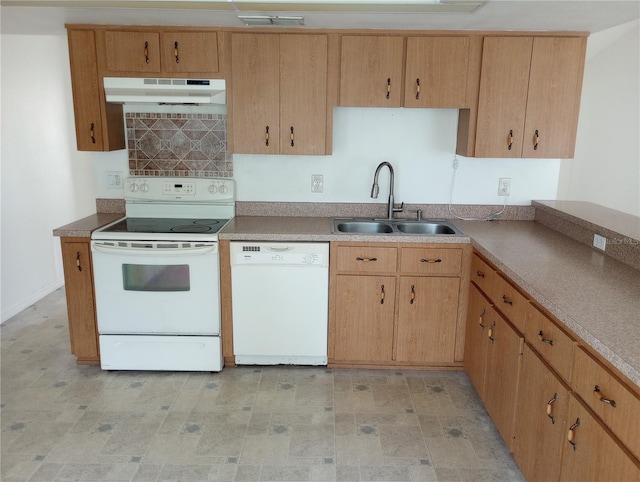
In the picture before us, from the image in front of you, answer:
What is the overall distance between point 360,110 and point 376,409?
6.44 feet

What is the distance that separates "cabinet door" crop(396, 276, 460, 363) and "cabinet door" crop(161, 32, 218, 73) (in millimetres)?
1823

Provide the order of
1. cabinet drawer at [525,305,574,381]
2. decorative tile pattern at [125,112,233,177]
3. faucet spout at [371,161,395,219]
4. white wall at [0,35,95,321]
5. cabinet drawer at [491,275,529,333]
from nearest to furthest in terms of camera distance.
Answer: cabinet drawer at [525,305,574,381]
cabinet drawer at [491,275,529,333]
faucet spout at [371,161,395,219]
decorative tile pattern at [125,112,233,177]
white wall at [0,35,95,321]

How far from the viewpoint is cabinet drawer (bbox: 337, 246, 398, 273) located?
3.09 meters

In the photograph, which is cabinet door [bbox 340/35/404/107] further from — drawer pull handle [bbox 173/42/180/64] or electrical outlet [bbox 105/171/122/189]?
electrical outlet [bbox 105/171/122/189]

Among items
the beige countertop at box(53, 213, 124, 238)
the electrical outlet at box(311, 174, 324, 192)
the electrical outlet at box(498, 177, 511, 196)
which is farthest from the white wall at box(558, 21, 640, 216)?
the beige countertop at box(53, 213, 124, 238)

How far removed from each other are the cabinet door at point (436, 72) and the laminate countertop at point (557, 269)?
0.84 meters

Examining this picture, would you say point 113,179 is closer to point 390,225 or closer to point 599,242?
point 390,225

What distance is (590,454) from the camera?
64.1 inches

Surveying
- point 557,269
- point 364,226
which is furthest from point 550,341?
point 364,226

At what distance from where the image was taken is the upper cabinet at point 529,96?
312cm

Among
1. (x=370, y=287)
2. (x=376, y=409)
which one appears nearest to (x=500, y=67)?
(x=370, y=287)

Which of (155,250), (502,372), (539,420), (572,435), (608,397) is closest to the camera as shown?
(608,397)

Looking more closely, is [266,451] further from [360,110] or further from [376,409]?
[360,110]

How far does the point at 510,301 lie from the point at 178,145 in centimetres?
241
